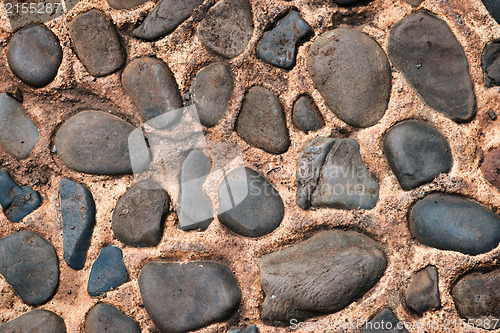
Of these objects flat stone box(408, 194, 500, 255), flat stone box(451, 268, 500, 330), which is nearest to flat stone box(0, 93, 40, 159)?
flat stone box(408, 194, 500, 255)

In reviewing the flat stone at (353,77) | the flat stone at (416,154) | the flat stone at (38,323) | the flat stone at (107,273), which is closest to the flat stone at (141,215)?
the flat stone at (107,273)

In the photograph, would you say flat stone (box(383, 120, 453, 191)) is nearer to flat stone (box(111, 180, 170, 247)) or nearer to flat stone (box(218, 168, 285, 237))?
flat stone (box(218, 168, 285, 237))

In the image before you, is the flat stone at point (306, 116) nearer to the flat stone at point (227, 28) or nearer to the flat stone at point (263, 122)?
the flat stone at point (263, 122)

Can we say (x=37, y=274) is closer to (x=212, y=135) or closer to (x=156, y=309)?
(x=156, y=309)

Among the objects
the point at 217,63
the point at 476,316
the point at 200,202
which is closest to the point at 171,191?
the point at 200,202

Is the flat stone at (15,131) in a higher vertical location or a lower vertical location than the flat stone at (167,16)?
lower

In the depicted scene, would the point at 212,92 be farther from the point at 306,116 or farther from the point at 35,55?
the point at 35,55
